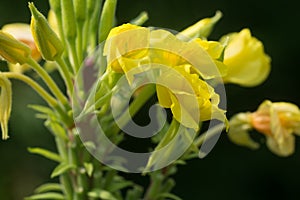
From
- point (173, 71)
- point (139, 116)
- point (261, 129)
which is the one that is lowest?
point (139, 116)

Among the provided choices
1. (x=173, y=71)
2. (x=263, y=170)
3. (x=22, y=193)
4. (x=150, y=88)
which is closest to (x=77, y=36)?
(x=150, y=88)

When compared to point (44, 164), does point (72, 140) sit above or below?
Answer: above

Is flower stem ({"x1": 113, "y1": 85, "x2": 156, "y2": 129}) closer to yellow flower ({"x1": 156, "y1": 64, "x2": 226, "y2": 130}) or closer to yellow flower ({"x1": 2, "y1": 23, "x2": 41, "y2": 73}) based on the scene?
yellow flower ({"x1": 156, "y1": 64, "x2": 226, "y2": 130})

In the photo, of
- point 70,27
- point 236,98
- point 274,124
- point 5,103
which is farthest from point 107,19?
point 236,98

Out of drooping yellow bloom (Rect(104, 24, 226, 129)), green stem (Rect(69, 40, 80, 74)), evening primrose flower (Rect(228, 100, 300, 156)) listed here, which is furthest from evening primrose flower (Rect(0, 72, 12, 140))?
evening primrose flower (Rect(228, 100, 300, 156))

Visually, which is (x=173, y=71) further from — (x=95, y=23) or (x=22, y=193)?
(x=22, y=193)

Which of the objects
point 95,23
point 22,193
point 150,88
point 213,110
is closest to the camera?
point 213,110
